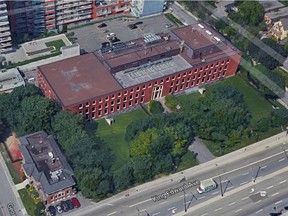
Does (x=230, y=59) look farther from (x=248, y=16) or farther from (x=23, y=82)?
(x=23, y=82)

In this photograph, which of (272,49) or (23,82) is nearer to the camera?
(23,82)

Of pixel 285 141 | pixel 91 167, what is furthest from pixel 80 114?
pixel 285 141

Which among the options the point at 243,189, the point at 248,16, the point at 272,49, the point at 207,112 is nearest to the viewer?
the point at 243,189

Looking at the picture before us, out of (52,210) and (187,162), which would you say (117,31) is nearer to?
(187,162)

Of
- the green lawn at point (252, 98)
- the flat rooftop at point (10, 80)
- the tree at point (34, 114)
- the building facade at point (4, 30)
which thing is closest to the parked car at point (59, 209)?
the tree at point (34, 114)

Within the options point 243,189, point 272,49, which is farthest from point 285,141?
point 272,49

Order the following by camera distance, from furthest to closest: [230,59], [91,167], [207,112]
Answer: [230,59]
[207,112]
[91,167]

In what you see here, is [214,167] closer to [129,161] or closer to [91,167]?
[129,161]
